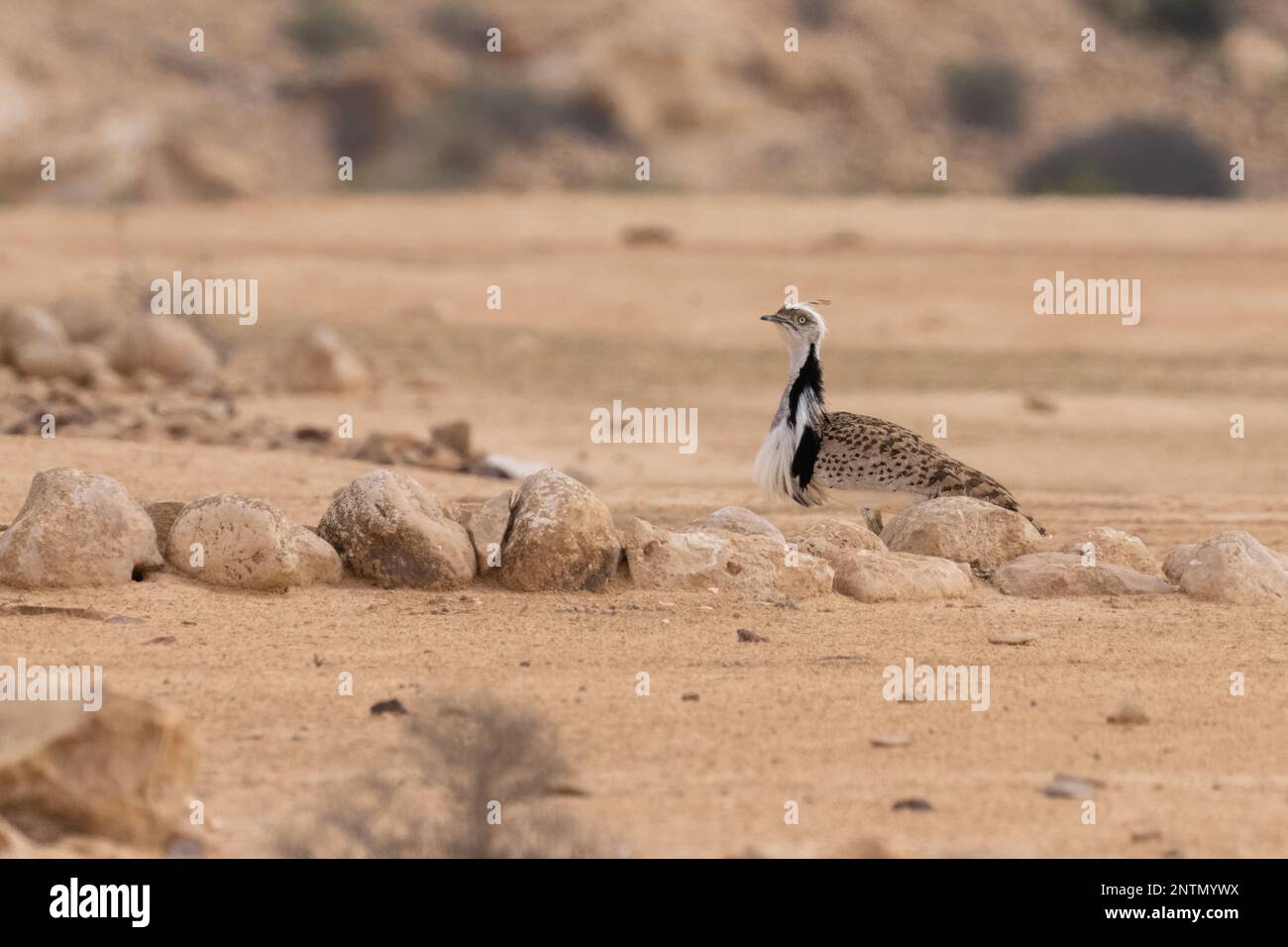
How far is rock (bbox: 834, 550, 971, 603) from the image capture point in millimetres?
7770

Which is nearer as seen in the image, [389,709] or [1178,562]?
[389,709]

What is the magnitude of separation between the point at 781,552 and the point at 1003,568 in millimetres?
984

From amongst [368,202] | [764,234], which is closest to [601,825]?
[764,234]

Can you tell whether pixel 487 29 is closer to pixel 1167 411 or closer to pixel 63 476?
pixel 1167 411

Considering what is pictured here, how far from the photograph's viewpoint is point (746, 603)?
300 inches

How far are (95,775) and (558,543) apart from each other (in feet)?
9.78

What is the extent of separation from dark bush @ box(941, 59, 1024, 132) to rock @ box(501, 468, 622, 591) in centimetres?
3485

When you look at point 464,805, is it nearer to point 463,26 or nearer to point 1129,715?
point 1129,715

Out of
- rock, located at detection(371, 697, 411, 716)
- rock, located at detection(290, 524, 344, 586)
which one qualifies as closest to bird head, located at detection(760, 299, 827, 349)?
rock, located at detection(290, 524, 344, 586)

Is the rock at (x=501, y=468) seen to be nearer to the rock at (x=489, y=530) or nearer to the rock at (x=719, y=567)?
the rock at (x=489, y=530)

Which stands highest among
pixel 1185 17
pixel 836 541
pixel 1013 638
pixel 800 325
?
pixel 1185 17

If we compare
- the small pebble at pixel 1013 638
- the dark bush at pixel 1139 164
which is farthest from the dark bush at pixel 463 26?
the small pebble at pixel 1013 638

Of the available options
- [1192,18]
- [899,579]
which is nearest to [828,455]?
[899,579]

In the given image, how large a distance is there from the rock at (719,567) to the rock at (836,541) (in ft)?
0.62
